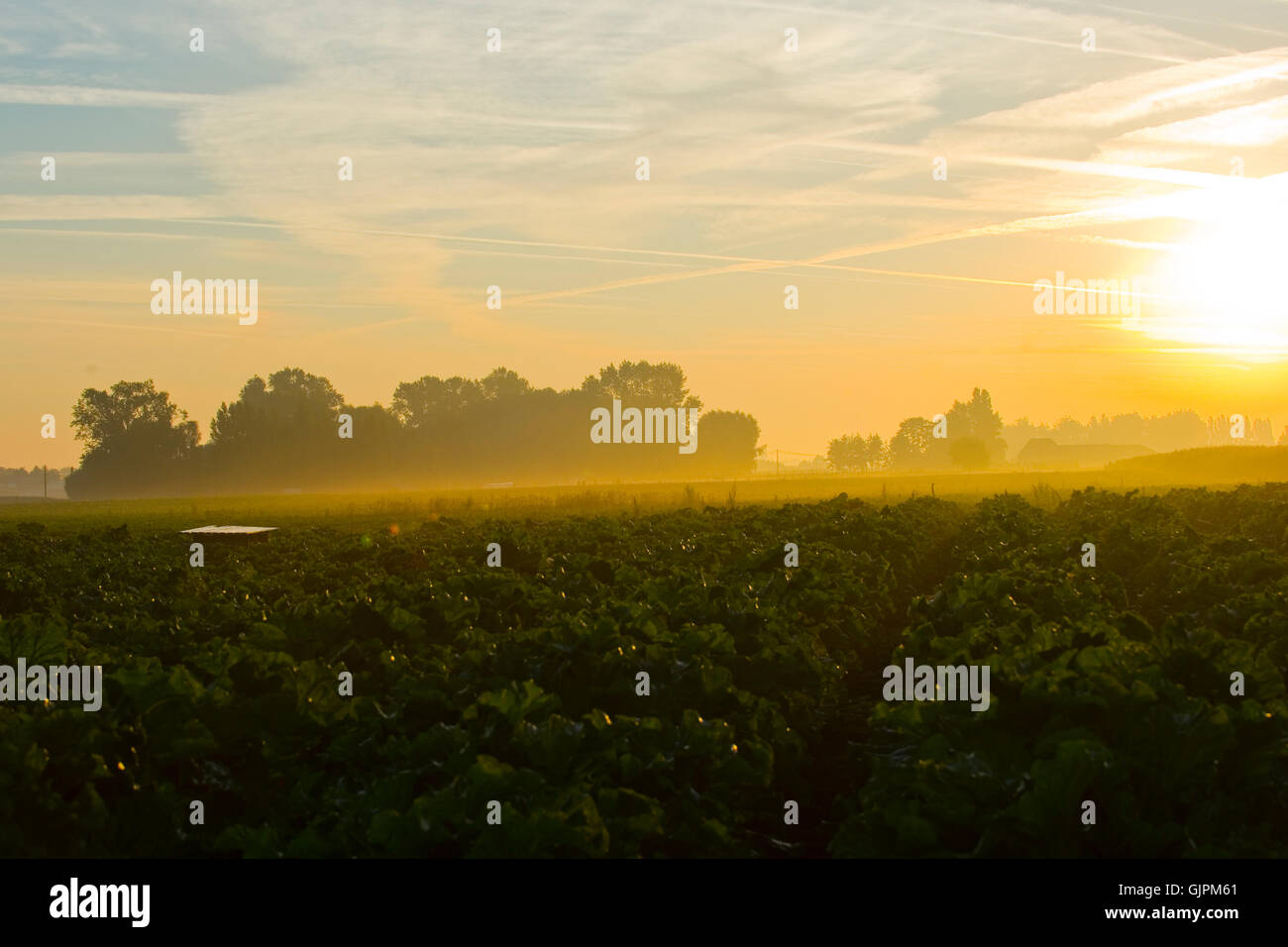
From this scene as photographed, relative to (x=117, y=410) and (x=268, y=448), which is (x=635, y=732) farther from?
(x=117, y=410)

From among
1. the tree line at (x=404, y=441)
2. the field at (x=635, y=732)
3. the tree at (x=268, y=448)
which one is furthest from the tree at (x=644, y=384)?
the field at (x=635, y=732)

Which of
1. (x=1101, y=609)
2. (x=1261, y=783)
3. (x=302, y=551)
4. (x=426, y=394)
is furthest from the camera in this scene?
(x=426, y=394)

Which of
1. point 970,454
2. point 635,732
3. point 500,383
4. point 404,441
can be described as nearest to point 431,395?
point 500,383

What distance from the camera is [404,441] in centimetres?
12494

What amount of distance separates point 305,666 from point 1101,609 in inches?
374

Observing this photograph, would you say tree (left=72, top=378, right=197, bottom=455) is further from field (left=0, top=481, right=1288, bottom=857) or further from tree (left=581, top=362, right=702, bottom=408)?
field (left=0, top=481, right=1288, bottom=857)

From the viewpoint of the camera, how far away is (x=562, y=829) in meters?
6.06

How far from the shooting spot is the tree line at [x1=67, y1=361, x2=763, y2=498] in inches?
4722

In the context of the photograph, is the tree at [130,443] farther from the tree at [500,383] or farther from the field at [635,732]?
the field at [635,732]

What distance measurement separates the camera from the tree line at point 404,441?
393 feet
